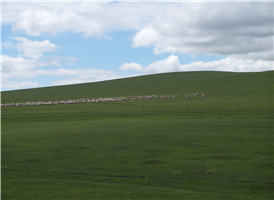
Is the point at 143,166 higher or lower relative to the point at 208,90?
lower

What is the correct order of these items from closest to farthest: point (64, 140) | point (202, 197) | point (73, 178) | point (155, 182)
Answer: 1. point (202, 197)
2. point (155, 182)
3. point (73, 178)
4. point (64, 140)

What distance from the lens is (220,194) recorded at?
27.6ft

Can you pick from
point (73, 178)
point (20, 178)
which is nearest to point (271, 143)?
point (73, 178)

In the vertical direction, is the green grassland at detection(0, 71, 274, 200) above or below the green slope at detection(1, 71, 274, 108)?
below

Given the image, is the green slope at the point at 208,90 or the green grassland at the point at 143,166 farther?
the green slope at the point at 208,90

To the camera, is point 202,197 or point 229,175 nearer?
point 202,197

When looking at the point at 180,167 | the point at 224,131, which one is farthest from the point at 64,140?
the point at 224,131

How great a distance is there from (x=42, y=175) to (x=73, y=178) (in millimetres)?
1611

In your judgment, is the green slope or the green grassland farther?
the green slope

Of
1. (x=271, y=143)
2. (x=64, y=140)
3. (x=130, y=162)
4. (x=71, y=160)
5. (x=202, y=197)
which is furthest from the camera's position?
(x=64, y=140)

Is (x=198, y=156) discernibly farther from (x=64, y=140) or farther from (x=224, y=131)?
(x=64, y=140)

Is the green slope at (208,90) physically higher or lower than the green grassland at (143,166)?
higher

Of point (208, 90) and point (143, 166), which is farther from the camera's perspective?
point (208, 90)

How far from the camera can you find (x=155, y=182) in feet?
31.9
